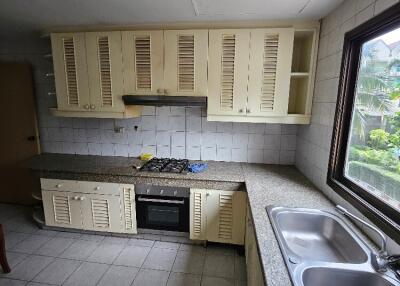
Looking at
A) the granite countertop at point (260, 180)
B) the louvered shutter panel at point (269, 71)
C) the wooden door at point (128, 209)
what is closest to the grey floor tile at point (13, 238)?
the granite countertop at point (260, 180)

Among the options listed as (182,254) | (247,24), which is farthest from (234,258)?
(247,24)

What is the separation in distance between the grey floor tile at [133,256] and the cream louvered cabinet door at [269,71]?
168 cm

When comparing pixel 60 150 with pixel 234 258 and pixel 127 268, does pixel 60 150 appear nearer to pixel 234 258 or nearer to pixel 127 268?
pixel 127 268

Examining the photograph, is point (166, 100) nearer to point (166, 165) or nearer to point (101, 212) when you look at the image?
point (166, 165)

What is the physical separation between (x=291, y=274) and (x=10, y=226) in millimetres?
3110

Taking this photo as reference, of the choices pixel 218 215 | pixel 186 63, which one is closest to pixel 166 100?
pixel 186 63

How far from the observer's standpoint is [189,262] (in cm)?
205

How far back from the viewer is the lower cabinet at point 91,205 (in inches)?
88.1

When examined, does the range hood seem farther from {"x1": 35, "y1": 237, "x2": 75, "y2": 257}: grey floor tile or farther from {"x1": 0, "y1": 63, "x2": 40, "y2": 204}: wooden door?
{"x1": 35, "y1": 237, "x2": 75, "y2": 257}: grey floor tile

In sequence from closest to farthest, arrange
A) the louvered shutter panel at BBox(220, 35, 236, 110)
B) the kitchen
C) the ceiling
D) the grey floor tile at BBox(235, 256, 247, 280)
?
the kitchen < the ceiling < the grey floor tile at BBox(235, 256, 247, 280) < the louvered shutter panel at BBox(220, 35, 236, 110)

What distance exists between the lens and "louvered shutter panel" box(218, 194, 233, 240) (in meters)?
2.10

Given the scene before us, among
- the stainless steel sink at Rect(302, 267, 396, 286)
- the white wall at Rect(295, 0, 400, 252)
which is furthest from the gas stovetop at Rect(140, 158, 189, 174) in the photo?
the stainless steel sink at Rect(302, 267, 396, 286)

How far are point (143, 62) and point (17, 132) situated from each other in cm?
205

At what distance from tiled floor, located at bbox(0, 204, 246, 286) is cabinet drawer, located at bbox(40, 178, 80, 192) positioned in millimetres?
545
